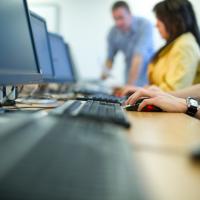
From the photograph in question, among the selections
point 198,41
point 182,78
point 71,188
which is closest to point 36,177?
point 71,188

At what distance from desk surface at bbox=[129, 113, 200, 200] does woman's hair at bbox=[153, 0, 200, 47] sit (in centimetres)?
Result: 135

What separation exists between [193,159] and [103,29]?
434 centimetres

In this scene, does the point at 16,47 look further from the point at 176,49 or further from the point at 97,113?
the point at 176,49

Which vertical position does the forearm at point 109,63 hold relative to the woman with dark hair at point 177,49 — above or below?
below

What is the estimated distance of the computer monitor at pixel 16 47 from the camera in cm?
98

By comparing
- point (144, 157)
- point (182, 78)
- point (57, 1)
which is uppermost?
point (57, 1)

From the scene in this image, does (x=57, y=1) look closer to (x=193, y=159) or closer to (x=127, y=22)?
(x=127, y=22)

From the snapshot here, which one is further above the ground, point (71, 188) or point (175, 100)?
point (71, 188)

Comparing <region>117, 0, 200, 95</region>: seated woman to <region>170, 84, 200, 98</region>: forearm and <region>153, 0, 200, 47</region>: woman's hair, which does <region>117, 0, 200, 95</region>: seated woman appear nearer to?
<region>153, 0, 200, 47</region>: woman's hair

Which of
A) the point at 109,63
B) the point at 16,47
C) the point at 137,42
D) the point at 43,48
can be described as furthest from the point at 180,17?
the point at 109,63

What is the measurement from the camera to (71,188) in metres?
0.30

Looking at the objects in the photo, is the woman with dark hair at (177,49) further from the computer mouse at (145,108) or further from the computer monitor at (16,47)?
the computer monitor at (16,47)

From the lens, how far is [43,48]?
1.89 m

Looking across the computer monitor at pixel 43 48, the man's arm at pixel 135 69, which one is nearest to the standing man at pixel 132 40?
the man's arm at pixel 135 69
